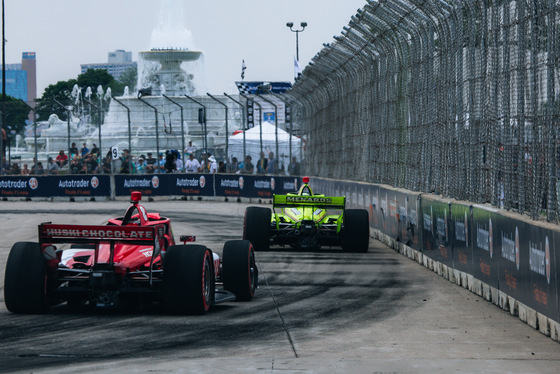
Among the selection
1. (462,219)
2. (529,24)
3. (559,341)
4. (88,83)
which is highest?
(88,83)

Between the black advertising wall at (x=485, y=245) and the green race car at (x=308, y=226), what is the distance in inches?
204

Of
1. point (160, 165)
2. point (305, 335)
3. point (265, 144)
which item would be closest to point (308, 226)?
point (305, 335)

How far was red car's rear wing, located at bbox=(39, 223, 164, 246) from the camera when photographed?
373 inches

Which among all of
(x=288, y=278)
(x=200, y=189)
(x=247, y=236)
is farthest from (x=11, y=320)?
(x=200, y=189)

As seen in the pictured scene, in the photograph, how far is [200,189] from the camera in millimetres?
36781

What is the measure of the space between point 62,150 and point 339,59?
1814 centimetres

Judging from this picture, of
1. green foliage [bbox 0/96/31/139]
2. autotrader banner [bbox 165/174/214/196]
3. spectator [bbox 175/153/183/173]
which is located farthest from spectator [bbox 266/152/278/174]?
green foliage [bbox 0/96/31/139]

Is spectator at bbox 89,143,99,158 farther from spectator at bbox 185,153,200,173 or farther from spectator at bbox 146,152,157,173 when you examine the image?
spectator at bbox 185,153,200,173

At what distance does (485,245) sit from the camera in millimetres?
10883

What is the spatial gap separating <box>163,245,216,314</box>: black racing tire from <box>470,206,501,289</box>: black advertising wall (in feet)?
9.68

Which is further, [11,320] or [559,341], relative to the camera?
[11,320]

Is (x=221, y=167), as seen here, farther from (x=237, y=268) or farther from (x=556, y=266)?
(x=556, y=266)

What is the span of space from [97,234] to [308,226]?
748 cm

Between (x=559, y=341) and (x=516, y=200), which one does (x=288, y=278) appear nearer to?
(x=516, y=200)
